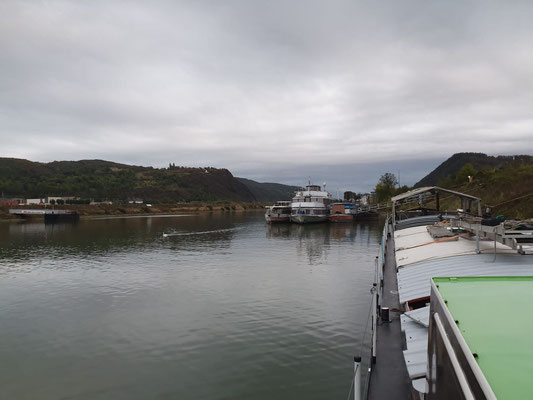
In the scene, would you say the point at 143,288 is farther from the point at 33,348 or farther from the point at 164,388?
the point at 164,388

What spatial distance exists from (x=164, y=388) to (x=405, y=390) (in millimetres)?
7149

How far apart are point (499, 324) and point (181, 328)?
1418 cm

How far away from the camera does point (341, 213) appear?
89062 millimetres

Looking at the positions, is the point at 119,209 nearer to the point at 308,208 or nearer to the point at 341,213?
the point at 308,208

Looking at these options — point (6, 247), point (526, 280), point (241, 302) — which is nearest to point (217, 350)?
point (241, 302)

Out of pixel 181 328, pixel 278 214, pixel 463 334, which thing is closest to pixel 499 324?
pixel 463 334

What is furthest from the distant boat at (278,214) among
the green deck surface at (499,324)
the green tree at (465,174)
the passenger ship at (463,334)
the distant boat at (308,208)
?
the green deck surface at (499,324)

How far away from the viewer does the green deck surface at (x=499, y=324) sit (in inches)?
136

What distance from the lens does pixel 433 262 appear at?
14.0m

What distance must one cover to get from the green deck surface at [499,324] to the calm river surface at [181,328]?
22.1 feet

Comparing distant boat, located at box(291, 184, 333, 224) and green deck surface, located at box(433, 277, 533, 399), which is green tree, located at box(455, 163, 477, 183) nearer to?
distant boat, located at box(291, 184, 333, 224)

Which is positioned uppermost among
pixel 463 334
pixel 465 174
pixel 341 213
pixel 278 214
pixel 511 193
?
pixel 465 174

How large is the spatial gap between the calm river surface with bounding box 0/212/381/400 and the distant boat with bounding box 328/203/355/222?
51604mm

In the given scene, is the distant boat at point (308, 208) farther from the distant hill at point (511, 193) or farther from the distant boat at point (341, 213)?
the distant hill at point (511, 193)
